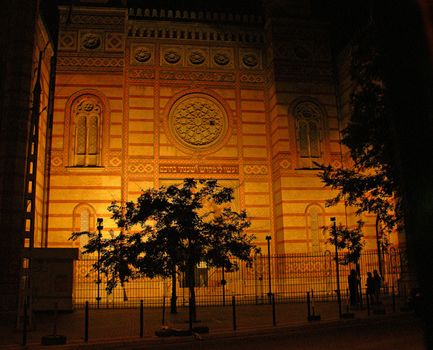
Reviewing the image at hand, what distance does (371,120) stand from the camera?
43.3 feet

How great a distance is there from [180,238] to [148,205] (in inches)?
57.6

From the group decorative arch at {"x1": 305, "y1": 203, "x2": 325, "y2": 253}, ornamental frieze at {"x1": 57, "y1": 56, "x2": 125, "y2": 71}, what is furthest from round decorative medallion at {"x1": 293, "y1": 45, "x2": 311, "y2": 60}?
ornamental frieze at {"x1": 57, "y1": 56, "x2": 125, "y2": 71}

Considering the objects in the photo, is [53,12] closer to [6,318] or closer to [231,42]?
[231,42]

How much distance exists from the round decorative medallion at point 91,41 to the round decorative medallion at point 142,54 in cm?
177

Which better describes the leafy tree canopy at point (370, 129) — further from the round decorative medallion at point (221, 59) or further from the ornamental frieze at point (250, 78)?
the round decorative medallion at point (221, 59)

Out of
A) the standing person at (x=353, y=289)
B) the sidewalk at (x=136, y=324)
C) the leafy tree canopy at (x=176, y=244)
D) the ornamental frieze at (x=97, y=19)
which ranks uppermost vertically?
the ornamental frieze at (x=97, y=19)

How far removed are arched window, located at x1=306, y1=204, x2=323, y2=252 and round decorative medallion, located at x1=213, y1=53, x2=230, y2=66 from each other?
8.00m

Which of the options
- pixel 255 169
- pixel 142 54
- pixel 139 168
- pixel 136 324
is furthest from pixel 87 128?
pixel 136 324

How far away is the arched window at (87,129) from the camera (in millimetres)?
22219

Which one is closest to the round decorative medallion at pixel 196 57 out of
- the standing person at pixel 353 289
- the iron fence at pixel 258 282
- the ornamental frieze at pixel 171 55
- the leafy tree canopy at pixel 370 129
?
the ornamental frieze at pixel 171 55

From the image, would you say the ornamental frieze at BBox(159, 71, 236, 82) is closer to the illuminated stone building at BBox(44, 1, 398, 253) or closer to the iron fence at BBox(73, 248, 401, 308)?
the illuminated stone building at BBox(44, 1, 398, 253)

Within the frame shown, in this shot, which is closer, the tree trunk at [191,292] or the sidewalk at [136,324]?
the sidewalk at [136,324]

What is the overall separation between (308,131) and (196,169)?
558 cm

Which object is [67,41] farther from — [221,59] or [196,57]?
[221,59]
